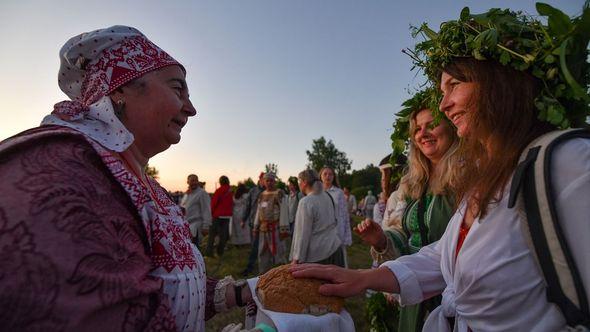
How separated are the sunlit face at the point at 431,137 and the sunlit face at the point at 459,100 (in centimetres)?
Answer: 101

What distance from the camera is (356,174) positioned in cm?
6800

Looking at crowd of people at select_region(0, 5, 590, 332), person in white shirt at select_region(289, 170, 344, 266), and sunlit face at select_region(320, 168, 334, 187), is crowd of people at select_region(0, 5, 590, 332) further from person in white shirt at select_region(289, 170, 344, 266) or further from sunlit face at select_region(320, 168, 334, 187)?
sunlit face at select_region(320, 168, 334, 187)

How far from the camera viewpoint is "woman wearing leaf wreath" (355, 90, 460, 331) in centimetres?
265

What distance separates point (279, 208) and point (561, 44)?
7.50m

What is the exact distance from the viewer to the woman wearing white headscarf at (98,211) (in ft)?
2.89

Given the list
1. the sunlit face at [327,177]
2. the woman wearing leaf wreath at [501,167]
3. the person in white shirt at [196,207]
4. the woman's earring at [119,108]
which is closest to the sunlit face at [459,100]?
the woman wearing leaf wreath at [501,167]

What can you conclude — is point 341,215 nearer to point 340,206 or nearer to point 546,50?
point 340,206

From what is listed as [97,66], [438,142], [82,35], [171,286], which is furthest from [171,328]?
[438,142]

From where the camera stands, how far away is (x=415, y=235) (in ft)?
9.48

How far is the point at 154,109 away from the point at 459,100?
1511mm

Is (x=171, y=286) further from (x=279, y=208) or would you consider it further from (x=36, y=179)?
(x=279, y=208)

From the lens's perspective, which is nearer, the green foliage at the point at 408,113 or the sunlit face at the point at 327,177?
the green foliage at the point at 408,113

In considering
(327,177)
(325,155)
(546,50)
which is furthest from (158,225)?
(325,155)

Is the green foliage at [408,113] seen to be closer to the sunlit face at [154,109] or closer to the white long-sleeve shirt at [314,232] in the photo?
the sunlit face at [154,109]
